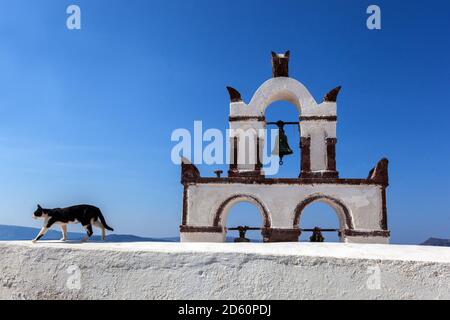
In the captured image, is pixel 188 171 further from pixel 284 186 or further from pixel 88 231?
pixel 88 231

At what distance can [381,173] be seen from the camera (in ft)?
41.2

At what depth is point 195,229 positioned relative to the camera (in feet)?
41.5

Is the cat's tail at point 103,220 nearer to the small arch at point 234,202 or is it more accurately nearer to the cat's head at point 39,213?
the cat's head at point 39,213

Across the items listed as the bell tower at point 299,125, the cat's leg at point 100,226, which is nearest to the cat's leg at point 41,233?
the cat's leg at point 100,226

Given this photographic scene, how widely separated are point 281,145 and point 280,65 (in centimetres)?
292

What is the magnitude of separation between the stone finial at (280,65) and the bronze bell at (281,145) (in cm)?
175

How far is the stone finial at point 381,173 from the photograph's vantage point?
12.5 metres

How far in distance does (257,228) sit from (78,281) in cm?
857

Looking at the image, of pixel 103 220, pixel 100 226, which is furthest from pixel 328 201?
pixel 100 226

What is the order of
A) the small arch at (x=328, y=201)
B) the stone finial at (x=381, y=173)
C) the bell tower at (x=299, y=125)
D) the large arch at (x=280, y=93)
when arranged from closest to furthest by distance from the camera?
1. the small arch at (x=328, y=201)
2. the stone finial at (x=381, y=173)
3. the bell tower at (x=299, y=125)
4. the large arch at (x=280, y=93)

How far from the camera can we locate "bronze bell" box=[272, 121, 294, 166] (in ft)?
45.0

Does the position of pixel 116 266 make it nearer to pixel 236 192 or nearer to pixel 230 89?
pixel 236 192

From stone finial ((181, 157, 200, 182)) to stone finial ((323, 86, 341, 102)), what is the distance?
17.1ft
